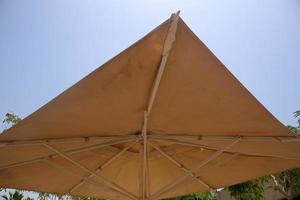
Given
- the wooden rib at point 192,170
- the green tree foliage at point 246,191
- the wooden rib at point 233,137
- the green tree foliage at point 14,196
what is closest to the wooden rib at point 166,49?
the wooden rib at point 233,137

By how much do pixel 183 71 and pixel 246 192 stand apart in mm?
10598

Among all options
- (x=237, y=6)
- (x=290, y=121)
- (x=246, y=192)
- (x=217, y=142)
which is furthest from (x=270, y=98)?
(x=217, y=142)

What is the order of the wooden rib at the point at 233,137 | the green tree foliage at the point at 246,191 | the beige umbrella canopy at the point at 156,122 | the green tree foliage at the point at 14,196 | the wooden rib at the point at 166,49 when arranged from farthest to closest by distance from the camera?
the green tree foliage at the point at 246,191, the green tree foliage at the point at 14,196, the wooden rib at the point at 233,137, the beige umbrella canopy at the point at 156,122, the wooden rib at the point at 166,49

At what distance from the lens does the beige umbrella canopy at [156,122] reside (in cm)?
247

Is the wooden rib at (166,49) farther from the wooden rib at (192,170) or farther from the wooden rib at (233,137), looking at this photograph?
the wooden rib at (192,170)

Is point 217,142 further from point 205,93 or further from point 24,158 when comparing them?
point 24,158

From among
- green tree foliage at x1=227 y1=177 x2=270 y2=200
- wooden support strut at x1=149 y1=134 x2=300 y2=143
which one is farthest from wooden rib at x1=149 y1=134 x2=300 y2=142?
green tree foliage at x1=227 y1=177 x2=270 y2=200

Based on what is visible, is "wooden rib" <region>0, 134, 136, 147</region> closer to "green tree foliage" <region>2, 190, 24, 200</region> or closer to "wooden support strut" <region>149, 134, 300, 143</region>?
"wooden support strut" <region>149, 134, 300, 143</region>

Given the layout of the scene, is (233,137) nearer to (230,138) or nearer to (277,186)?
(230,138)

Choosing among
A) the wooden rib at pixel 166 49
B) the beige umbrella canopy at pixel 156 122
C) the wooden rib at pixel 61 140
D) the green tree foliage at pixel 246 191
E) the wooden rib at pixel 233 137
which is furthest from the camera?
the green tree foliage at pixel 246 191

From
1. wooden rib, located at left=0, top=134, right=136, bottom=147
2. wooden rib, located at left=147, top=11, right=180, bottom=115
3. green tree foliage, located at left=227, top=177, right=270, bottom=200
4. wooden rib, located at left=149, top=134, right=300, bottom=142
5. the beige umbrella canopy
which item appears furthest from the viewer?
green tree foliage, located at left=227, top=177, right=270, bottom=200

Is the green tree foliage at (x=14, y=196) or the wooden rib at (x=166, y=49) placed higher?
the green tree foliage at (x=14, y=196)

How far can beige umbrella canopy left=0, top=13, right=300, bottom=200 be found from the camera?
2.47m

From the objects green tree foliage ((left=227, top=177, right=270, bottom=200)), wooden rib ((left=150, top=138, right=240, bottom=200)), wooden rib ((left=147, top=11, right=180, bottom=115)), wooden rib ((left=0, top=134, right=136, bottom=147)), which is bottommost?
wooden rib ((left=150, top=138, right=240, bottom=200))
